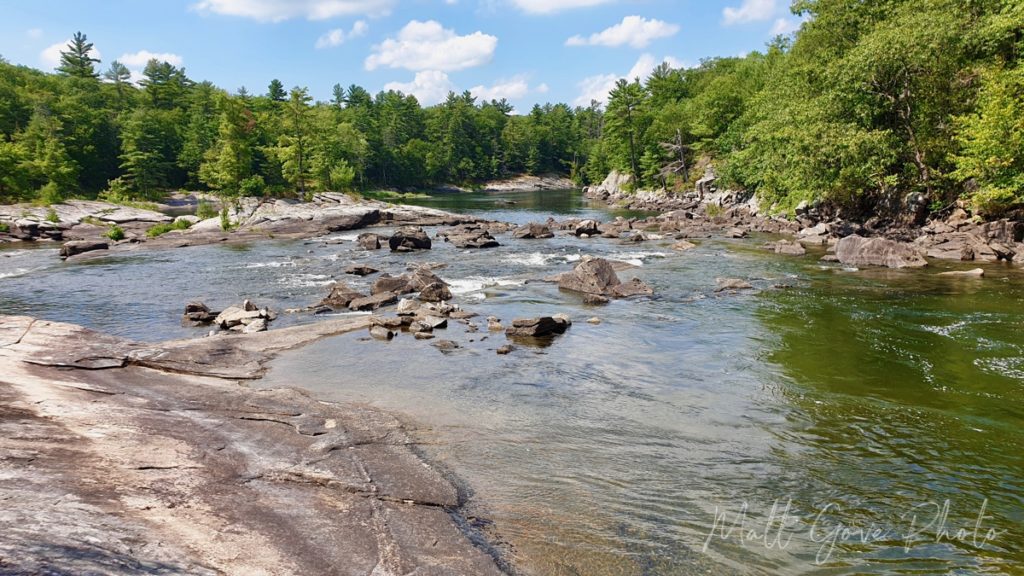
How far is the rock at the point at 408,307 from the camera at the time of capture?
846 inches

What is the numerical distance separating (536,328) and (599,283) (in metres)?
7.62

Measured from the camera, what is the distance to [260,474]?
333 inches

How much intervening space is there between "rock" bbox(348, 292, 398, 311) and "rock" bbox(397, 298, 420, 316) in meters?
1.02

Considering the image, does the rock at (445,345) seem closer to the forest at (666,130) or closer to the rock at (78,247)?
the forest at (666,130)

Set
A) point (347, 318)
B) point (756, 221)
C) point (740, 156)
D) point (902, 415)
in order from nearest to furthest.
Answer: point (902, 415)
point (347, 318)
point (756, 221)
point (740, 156)

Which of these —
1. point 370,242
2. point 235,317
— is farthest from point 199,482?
point 370,242

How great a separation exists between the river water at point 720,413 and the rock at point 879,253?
189 cm

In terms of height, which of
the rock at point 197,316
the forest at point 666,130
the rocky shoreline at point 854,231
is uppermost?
the forest at point 666,130

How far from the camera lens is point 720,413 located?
12773mm

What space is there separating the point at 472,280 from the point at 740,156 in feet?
126

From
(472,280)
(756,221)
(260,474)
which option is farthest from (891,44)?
(260,474)

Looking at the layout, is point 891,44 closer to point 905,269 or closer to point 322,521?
point 905,269

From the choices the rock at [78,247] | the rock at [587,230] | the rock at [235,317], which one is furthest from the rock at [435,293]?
the rock at [78,247]
